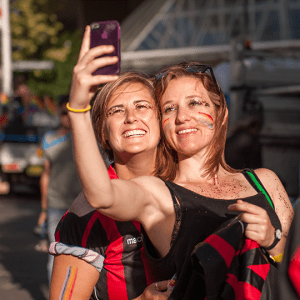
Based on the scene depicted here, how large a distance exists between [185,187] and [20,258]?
188 inches

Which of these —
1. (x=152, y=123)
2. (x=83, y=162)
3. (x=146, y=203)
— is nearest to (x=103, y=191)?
(x=83, y=162)

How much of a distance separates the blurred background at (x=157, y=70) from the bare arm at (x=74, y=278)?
2.95 meters

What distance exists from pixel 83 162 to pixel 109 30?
447 millimetres

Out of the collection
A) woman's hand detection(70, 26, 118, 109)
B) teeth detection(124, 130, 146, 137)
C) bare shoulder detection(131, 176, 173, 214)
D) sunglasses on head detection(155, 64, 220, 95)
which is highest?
woman's hand detection(70, 26, 118, 109)

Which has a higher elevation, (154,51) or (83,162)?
(83,162)

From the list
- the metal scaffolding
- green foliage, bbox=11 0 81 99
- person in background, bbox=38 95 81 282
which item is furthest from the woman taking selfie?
green foliage, bbox=11 0 81 99

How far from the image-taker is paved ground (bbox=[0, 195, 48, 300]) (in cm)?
507

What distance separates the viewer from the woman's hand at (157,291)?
1.74 m

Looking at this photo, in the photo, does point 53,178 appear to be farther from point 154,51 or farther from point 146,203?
point 154,51

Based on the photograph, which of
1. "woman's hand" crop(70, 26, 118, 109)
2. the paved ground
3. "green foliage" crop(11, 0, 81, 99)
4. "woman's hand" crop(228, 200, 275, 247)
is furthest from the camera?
"green foliage" crop(11, 0, 81, 99)

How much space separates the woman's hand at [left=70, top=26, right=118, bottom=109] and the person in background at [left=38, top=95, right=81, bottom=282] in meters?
3.14

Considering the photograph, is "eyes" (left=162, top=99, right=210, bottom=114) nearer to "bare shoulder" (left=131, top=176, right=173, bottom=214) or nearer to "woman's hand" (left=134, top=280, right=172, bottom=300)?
"bare shoulder" (left=131, top=176, right=173, bottom=214)

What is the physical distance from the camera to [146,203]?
68.1 inches

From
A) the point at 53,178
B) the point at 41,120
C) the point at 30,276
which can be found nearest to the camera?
the point at 53,178
